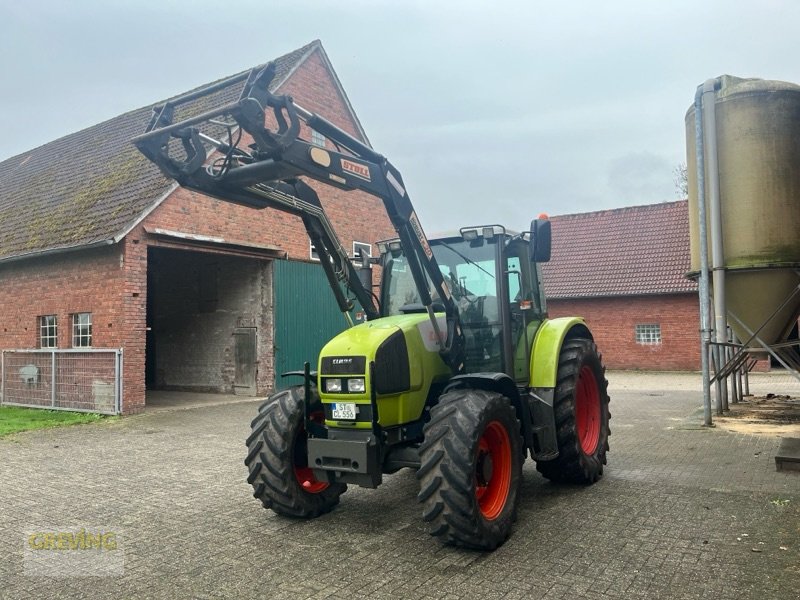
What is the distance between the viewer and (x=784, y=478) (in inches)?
243

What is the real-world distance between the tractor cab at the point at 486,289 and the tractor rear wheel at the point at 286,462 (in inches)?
51.3

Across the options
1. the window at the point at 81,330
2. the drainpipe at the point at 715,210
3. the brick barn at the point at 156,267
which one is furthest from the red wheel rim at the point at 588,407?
the window at the point at 81,330

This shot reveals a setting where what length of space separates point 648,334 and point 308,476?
20.0 meters

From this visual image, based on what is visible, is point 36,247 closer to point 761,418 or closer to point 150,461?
point 150,461

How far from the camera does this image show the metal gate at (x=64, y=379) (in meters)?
11.6

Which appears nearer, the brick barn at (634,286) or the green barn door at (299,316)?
the green barn door at (299,316)

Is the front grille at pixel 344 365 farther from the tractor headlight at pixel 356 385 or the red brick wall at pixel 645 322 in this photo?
the red brick wall at pixel 645 322

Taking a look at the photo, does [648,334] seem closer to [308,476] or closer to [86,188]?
[86,188]

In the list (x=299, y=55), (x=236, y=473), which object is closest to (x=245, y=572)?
(x=236, y=473)

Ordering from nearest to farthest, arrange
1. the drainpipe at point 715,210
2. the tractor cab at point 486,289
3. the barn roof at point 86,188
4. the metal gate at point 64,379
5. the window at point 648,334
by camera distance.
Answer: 1. the tractor cab at point 486,289
2. the drainpipe at point 715,210
3. the metal gate at point 64,379
4. the barn roof at point 86,188
5. the window at point 648,334

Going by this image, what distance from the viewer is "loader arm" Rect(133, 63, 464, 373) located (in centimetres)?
402

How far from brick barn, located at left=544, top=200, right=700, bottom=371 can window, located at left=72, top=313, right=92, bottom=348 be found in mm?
16571

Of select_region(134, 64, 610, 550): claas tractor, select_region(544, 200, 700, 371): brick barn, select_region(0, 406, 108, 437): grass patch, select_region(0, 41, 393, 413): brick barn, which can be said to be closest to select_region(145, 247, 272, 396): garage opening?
select_region(0, 41, 393, 413): brick barn

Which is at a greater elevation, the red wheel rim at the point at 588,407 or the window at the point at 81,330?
the window at the point at 81,330
